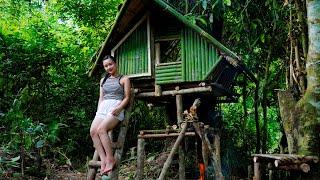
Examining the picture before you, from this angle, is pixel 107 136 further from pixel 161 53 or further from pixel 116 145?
pixel 161 53

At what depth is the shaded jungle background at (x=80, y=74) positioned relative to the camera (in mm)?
8258

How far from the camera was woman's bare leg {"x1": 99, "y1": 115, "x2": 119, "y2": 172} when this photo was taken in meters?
5.32

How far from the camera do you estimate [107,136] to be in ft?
18.0

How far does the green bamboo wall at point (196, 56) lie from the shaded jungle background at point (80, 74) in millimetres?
550

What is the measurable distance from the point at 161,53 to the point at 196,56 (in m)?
1.60

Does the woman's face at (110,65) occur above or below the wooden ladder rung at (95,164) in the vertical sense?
above

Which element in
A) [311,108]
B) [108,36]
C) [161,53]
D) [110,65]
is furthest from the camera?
[161,53]

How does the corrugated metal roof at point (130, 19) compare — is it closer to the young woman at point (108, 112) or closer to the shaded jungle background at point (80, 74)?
the shaded jungle background at point (80, 74)

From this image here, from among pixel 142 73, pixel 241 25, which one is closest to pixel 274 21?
pixel 241 25

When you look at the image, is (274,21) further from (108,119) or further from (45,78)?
(45,78)

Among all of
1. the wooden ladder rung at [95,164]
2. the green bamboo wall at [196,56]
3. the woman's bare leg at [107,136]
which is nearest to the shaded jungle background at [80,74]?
the green bamboo wall at [196,56]

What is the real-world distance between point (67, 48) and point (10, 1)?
296 centimetres

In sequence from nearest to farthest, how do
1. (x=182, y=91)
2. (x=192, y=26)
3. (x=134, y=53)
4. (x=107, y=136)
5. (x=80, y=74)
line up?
(x=107, y=136)
(x=192, y=26)
(x=182, y=91)
(x=134, y=53)
(x=80, y=74)

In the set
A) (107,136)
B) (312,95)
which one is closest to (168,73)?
(312,95)
